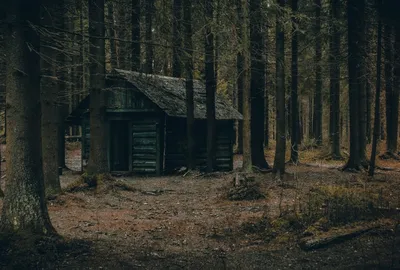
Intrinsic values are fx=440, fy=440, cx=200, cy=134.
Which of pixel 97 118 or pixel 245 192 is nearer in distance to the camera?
pixel 245 192

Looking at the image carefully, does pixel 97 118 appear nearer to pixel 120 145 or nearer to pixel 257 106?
pixel 257 106

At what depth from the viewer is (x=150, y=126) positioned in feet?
71.5

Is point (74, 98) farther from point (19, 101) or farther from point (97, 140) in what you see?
point (19, 101)

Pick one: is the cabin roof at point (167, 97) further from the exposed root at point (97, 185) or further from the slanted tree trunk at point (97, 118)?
the exposed root at point (97, 185)

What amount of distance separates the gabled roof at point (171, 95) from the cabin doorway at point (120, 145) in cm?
294

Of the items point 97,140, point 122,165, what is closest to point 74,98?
point 122,165

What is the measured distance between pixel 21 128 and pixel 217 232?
4615 mm

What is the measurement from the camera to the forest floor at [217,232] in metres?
7.27

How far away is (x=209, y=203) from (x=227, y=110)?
450 inches

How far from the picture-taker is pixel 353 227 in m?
8.76

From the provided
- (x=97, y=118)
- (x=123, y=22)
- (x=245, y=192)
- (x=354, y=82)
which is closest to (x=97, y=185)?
(x=97, y=118)

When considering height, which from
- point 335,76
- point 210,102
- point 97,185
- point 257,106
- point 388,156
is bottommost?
point 97,185

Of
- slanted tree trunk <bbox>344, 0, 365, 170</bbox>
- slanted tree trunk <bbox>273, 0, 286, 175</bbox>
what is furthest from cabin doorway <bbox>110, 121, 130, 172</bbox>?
slanted tree trunk <bbox>344, 0, 365, 170</bbox>

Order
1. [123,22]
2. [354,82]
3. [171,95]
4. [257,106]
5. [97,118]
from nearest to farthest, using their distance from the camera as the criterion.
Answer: [97,118], [123,22], [354,82], [257,106], [171,95]
